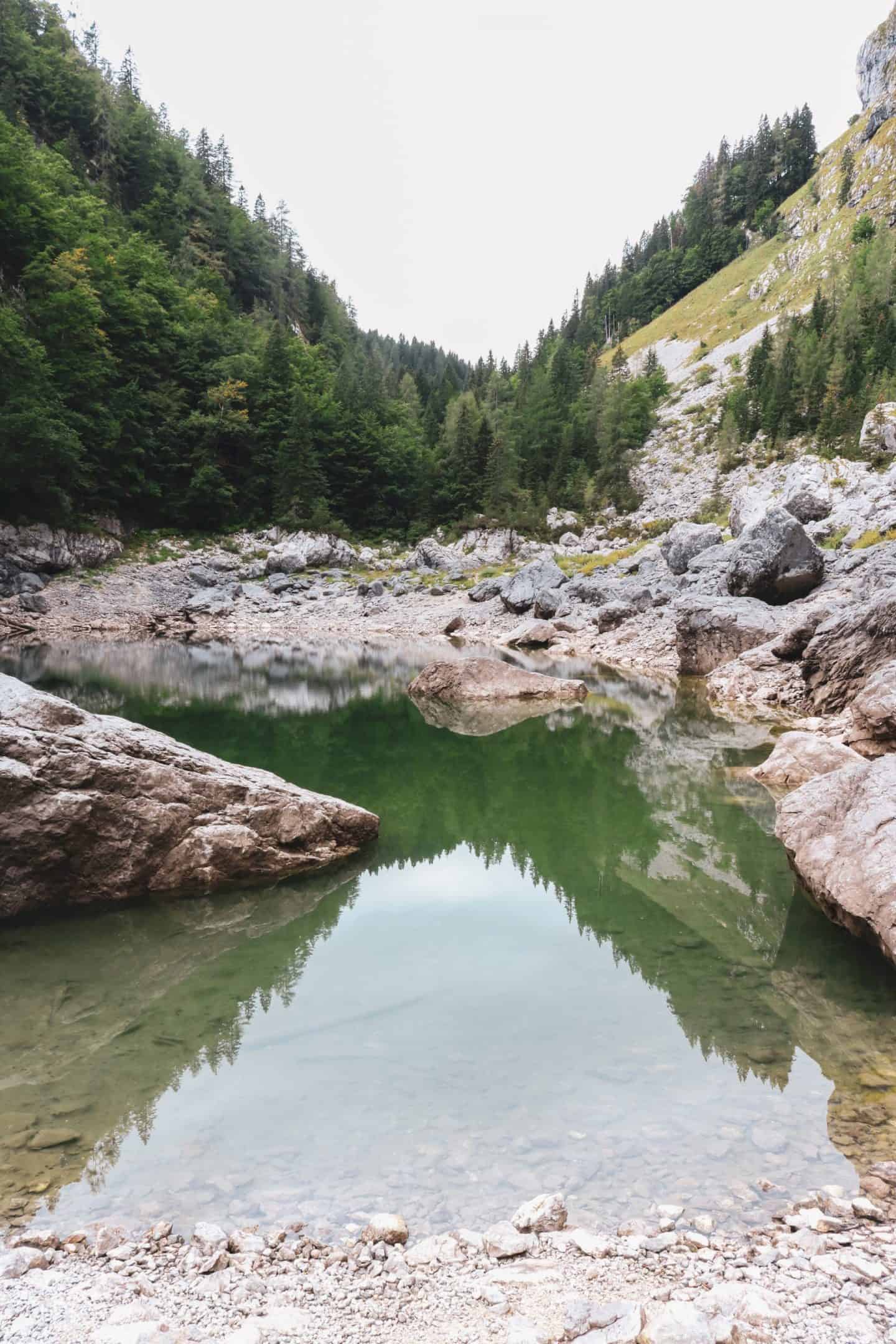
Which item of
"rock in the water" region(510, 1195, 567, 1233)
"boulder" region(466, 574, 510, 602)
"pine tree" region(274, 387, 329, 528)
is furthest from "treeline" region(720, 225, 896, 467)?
"rock in the water" region(510, 1195, 567, 1233)

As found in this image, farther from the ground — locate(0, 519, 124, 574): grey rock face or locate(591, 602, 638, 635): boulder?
locate(0, 519, 124, 574): grey rock face

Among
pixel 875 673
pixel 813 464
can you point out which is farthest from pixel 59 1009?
pixel 813 464

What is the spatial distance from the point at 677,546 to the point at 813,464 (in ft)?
56.4

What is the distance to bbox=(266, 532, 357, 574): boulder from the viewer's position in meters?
63.8

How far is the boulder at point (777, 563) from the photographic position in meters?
30.4

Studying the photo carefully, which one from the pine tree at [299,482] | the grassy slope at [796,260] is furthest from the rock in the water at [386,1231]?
the grassy slope at [796,260]

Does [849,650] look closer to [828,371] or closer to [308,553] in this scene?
[308,553]

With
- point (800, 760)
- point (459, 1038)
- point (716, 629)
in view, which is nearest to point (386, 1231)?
point (459, 1038)

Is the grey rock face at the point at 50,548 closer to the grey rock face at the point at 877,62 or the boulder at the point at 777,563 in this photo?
the boulder at the point at 777,563

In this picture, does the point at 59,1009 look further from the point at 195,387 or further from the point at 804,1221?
the point at 195,387

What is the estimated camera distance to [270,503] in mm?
72312

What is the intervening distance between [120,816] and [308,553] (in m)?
60.2

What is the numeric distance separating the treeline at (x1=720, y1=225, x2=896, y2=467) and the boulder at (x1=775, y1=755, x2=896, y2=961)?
62.7m

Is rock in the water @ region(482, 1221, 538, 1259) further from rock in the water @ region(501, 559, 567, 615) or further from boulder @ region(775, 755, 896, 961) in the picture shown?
rock in the water @ region(501, 559, 567, 615)
